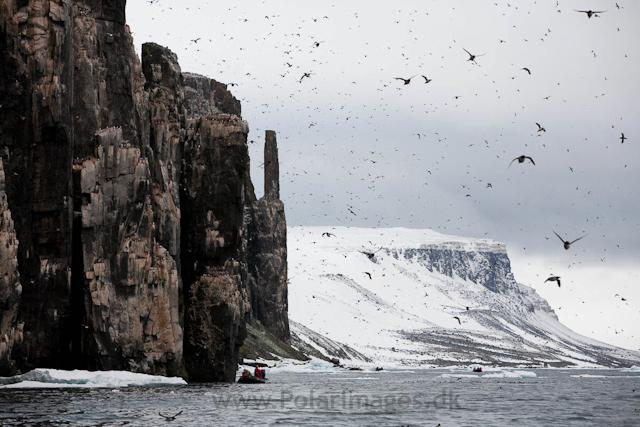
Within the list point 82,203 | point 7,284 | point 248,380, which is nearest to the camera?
point 7,284

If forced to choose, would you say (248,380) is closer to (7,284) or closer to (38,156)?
(7,284)

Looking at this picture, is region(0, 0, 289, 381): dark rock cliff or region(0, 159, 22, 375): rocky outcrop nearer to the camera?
region(0, 159, 22, 375): rocky outcrop

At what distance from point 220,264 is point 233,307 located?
563 centimetres

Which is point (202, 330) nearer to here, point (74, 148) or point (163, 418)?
point (74, 148)

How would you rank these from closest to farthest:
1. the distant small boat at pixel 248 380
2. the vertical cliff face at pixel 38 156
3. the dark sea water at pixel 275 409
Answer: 1. the dark sea water at pixel 275 409
2. the vertical cliff face at pixel 38 156
3. the distant small boat at pixel 248 380

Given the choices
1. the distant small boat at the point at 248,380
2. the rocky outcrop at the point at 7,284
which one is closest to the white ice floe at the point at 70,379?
the rocky outcrop at the point at 7,284

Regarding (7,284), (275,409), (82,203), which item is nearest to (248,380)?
(82,203)

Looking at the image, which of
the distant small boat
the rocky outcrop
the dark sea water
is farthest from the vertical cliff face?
the distant small boat

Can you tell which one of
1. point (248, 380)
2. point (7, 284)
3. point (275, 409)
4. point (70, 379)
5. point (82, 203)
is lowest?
point (248, 380)

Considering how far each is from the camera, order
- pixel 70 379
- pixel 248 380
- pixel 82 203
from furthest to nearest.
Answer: pixel 248 380
pixel 82 203
pixel 70 379

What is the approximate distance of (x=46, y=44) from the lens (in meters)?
88.8

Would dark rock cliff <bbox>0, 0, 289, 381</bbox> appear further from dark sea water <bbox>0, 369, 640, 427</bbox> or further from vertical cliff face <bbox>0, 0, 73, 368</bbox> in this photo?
dark sea water <bbox>0, 369, 640, 427</bbox>

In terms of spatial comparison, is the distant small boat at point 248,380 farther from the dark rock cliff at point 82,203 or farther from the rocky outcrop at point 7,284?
the rocky outcrop at point 7,284

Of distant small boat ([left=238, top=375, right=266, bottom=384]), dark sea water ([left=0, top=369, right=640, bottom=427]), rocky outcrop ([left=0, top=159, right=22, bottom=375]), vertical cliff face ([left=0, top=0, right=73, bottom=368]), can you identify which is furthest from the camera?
distant small boat ([left=238, top=375, right=266, bottom=384])
